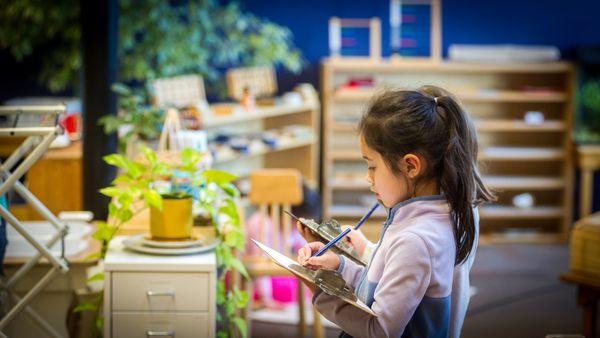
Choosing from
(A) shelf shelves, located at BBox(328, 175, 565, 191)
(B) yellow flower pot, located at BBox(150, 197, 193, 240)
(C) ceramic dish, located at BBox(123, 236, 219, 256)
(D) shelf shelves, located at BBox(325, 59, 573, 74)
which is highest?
(D) shelf shelves, located at BBox(325, 59, 573, 74)

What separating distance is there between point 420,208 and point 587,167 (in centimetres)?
626

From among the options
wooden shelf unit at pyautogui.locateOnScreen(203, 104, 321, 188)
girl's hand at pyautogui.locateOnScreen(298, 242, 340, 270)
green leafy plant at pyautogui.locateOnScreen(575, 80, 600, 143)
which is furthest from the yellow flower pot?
green leafy plant at pyautogui.locateOnScreen(575, 80, 600, 143)

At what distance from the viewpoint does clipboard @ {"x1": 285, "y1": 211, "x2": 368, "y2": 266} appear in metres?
2.17

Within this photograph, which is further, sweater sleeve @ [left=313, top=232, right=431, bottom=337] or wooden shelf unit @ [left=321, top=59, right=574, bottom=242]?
wooden shelf unit @ [left=321, top=59, right=574, bottom=242]

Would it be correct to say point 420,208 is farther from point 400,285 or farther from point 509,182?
point 509,182

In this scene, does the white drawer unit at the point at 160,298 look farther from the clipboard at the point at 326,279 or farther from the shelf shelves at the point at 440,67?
the shelf shelves at the point at 440,67

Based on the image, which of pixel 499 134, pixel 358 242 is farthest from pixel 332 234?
pixel 499 134

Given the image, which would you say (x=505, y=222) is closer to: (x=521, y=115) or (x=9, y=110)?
(x=521, y=115)

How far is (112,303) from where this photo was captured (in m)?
2.91

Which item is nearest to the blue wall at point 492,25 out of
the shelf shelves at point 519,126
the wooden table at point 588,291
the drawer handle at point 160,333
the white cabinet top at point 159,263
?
the shelf shelves at point 519,126

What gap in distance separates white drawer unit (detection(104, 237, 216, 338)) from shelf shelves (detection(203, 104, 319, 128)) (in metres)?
2.97

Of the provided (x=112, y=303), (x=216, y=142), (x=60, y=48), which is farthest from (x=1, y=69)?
(x=112, y=303)

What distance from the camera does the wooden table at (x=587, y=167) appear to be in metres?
7.88

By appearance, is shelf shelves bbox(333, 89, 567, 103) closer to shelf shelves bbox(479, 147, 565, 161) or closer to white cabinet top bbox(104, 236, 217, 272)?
shelf shelves bbox(479, 147, 565, 161)
